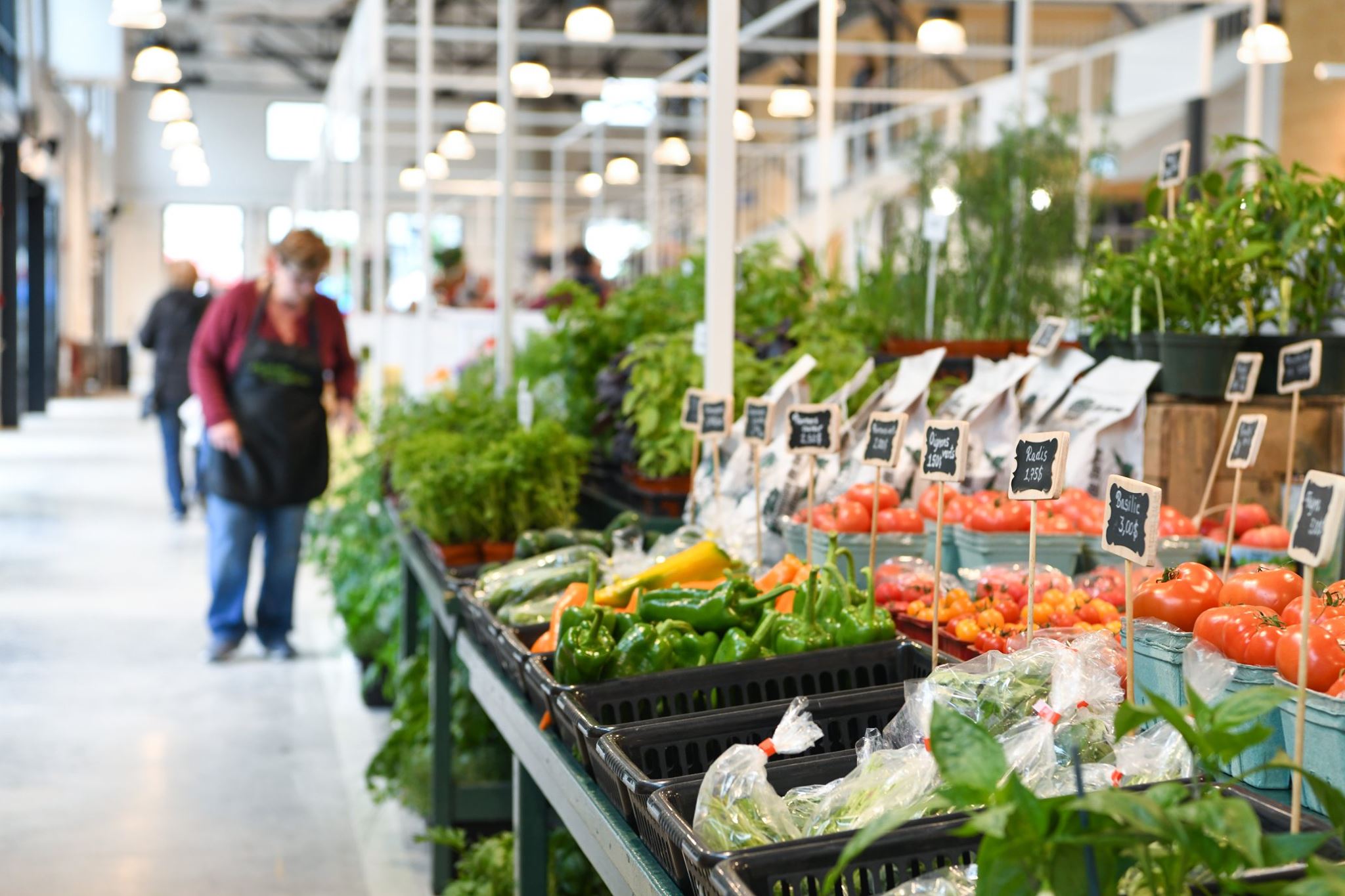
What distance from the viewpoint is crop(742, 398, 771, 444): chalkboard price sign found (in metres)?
2.74

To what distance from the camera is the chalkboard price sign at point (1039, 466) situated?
1715mm

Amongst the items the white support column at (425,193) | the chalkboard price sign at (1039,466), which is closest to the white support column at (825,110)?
the white support column at (425,193)

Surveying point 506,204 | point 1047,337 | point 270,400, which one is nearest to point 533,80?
point 506,204

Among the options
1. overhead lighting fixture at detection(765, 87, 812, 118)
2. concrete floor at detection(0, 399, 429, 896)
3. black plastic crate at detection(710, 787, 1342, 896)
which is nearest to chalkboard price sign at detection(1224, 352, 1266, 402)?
black plastic crate at detection(710, 787, 1342, 896)

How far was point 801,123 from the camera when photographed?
1827 centimetres

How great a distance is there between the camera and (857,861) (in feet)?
4.15

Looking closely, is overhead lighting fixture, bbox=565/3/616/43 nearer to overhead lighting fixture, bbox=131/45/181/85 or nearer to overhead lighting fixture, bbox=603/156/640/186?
overhead lighting fixture, bbox=131/45/181/85

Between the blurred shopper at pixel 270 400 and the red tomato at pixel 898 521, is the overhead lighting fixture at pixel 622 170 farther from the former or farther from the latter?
the red tomato at pixel 898 521

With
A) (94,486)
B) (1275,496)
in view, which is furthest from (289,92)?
(1275,496)

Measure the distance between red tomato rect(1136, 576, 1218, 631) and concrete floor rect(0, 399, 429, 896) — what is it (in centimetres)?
214

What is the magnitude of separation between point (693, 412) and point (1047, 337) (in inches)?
30.1

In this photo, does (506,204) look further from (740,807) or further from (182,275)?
(182,275)

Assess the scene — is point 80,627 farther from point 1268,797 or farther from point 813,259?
point 1268,797

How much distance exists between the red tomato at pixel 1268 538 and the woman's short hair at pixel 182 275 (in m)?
7.01
